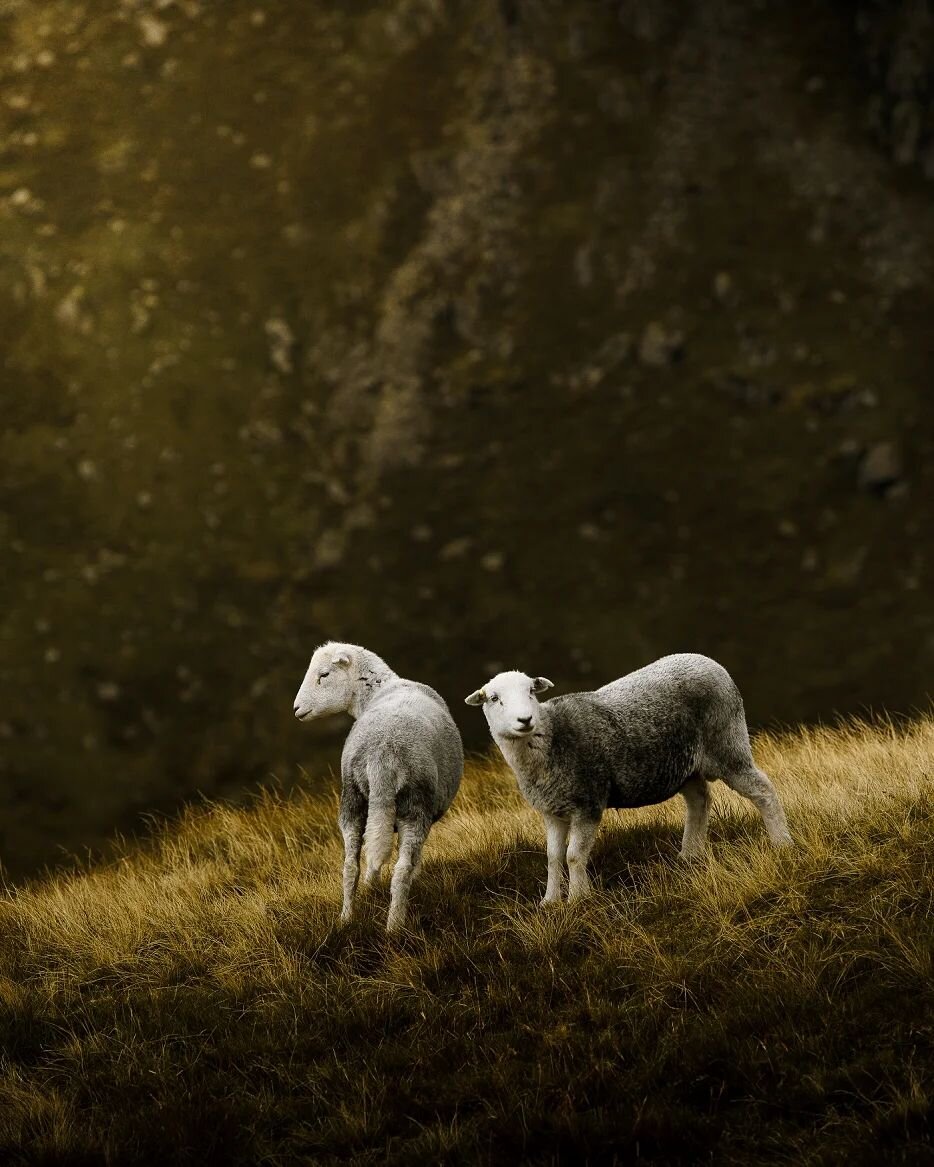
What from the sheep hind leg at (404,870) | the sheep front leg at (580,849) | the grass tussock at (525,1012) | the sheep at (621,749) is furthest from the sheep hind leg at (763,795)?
the sheep hind leg at (404,870)

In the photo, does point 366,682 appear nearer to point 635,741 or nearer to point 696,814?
point 635,741

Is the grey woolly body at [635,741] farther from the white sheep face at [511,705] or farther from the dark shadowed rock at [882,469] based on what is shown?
the dark shadowed rock at [882,469]

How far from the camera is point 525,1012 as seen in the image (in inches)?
222

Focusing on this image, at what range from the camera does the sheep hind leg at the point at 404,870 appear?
6602 millimetres

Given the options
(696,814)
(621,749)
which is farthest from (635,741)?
(696,814)

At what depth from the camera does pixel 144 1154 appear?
493 cm

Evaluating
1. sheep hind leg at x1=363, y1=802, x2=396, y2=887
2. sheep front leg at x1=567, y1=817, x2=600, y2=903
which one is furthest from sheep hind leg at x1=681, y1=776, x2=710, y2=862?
sheep hind leg at x1=363, y1=802, x2=396, y2=887

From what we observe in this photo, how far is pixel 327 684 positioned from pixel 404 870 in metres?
1.50

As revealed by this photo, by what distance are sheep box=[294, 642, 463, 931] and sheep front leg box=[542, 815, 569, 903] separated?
67 centimetres

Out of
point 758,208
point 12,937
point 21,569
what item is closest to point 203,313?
point 21,569

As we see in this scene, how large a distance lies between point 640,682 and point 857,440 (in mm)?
Result: 16966

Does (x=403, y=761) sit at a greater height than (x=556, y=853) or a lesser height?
greater

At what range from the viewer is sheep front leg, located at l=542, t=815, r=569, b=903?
6.69 m

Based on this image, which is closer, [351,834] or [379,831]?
[379,831]
